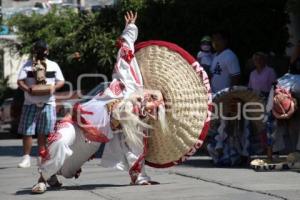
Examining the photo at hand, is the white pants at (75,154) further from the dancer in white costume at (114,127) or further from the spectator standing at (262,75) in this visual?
the spectator standing at (262,75)

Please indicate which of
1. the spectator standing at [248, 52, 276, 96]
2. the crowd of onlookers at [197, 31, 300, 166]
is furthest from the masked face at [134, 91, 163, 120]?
the spectator standing at [248, 52, 276, 96]

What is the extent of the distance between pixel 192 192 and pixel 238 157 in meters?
3.08

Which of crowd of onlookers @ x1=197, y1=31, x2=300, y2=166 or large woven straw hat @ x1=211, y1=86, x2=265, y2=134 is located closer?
crowd of onlookers @ x1=197, y1=31, x2=300, y2=166

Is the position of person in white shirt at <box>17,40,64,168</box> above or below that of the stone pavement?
above

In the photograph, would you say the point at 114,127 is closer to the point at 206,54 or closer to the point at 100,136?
the point at 100,136

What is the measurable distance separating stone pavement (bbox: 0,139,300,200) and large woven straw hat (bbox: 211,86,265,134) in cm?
77

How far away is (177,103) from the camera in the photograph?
955cm

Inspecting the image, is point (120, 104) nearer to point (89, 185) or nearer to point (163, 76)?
point (163, 76)

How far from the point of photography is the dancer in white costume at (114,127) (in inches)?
364

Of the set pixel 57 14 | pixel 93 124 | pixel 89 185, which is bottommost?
pixel 89 185

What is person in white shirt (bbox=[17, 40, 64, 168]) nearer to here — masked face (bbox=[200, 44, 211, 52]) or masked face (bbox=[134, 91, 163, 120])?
masked face (bbox=[200, 44, 211, 52])

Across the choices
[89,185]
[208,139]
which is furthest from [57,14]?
[89,185]

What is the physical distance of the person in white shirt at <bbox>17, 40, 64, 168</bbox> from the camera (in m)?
12.4

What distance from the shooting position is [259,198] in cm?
841
